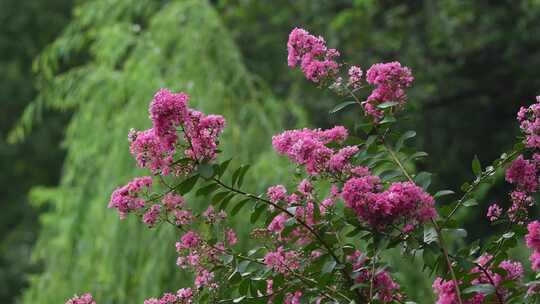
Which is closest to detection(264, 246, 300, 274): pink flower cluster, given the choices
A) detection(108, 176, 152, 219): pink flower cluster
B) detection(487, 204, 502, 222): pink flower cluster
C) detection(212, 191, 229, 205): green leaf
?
detection(212, 191, 229, 205): green leaf

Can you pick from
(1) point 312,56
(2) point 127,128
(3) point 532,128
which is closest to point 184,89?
(2) point 127,128

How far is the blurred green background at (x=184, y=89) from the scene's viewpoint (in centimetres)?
462

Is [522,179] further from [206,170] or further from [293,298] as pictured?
[206,170]

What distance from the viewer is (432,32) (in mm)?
7242

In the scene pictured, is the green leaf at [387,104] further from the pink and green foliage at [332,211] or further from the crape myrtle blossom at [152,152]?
the crape myrtle blossom at [152,152]

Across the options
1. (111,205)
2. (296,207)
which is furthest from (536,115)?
(111,205)

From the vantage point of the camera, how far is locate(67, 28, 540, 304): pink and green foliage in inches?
59.6

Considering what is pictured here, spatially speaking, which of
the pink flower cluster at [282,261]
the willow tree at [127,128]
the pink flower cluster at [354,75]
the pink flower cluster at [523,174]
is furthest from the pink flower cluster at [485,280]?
the willow tree at [127,128]

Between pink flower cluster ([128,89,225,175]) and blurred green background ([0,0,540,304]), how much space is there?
357mm

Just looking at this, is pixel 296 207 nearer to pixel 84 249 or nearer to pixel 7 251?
pixel 84 249

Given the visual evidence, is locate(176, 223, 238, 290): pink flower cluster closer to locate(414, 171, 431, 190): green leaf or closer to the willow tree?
locate(414, 171, 431, 190): green leaf

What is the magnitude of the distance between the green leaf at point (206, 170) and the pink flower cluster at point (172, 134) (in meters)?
0.02

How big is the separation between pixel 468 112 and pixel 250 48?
1973 mm

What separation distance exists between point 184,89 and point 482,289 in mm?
3270
